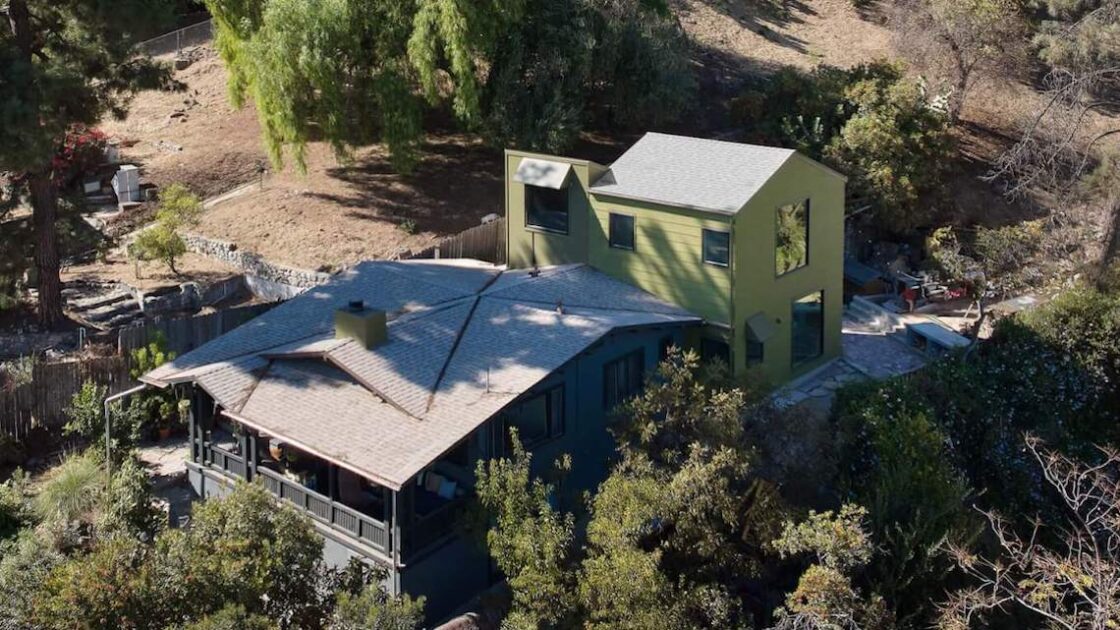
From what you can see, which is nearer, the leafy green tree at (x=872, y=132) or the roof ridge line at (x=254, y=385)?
the roof ridge line at (x=254, y=385)

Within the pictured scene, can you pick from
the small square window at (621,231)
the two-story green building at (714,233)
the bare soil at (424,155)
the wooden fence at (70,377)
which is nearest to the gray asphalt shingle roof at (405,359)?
the two-story green building at (714,233)

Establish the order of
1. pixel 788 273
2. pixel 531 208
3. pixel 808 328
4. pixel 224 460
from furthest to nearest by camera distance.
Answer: pixel 808 328
pixel 531 208
pixel 788 273
pixel 224 460

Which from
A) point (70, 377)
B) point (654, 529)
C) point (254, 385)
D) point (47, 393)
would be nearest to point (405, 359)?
point (254, 385)

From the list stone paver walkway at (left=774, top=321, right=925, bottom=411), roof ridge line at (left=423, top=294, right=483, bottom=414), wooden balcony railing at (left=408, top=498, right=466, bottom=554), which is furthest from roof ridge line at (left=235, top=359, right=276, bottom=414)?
stone paver walkway at (left=774, top=321, right=925, bottom=411)

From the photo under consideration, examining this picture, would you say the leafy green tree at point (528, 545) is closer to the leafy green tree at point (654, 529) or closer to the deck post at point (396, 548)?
the leafy green tree at point (654, 529)

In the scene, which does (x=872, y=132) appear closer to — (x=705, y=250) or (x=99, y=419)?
(x=705, y=250)

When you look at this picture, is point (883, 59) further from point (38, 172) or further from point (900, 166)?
point (38, 172)
